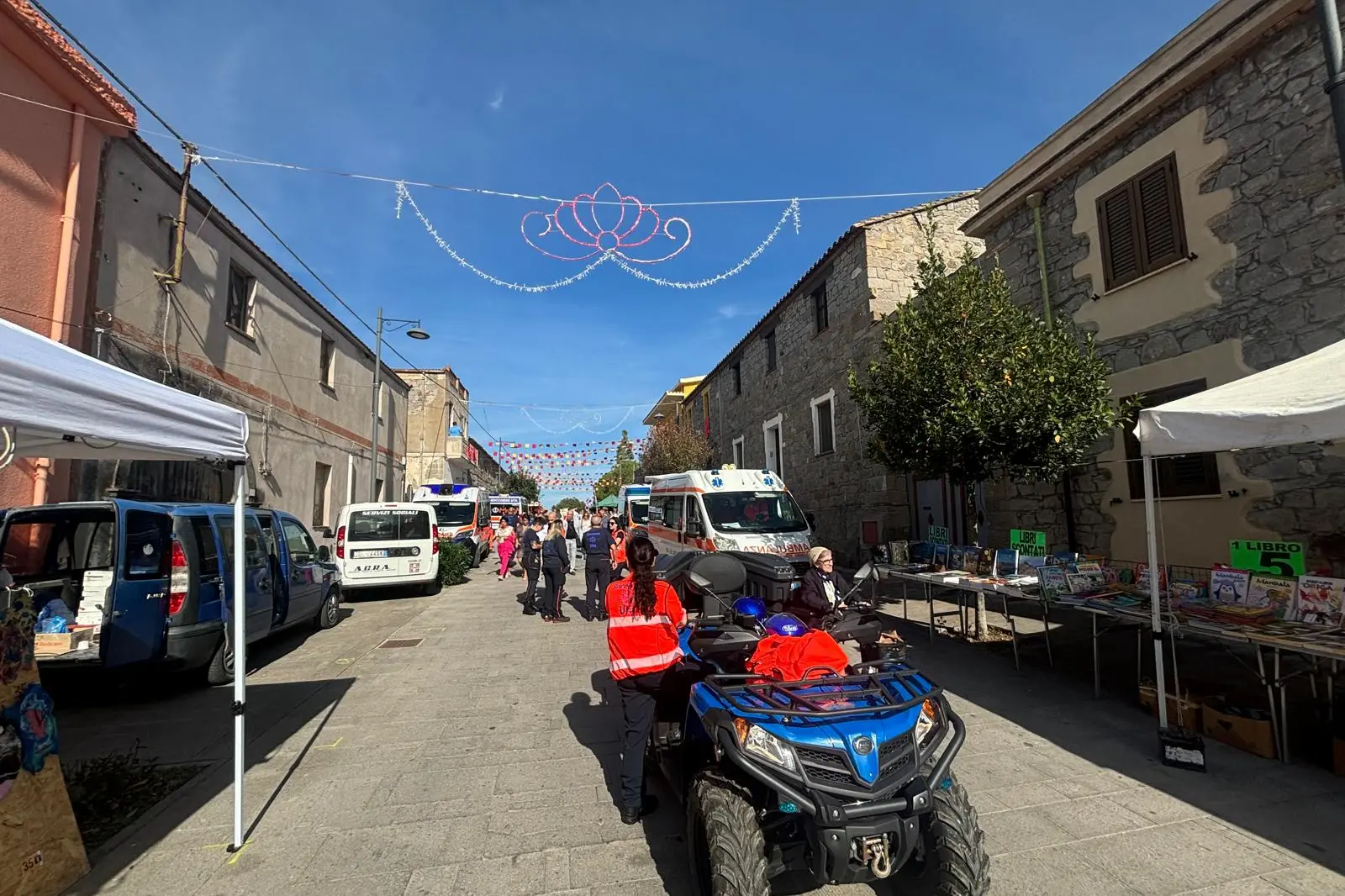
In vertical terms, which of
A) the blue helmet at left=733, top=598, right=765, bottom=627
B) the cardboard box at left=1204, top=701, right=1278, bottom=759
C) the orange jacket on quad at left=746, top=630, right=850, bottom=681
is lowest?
the cardboard box at left=1204, top=701, right=1278, bottom=759

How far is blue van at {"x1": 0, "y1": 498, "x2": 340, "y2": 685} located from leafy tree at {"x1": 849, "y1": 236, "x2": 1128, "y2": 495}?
817 centimetres

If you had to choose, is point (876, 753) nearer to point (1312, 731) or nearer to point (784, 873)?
point (784, 873)

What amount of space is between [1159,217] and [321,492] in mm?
18636

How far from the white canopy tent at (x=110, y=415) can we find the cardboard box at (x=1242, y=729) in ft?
20.6

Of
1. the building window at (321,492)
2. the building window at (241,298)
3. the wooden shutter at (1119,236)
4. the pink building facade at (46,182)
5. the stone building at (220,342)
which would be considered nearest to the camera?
the pink building facade at (46,182)

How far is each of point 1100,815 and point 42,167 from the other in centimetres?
1261

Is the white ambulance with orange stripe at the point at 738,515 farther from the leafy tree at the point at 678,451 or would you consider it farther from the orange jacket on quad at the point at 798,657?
the leafy tree at the point at 678,451

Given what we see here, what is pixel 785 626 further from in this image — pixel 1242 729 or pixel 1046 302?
pixel 1046 302

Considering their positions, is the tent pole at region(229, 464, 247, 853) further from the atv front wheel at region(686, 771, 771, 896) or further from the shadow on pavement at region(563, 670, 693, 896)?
the atv front wheel at region(686, 771, 771, 896)

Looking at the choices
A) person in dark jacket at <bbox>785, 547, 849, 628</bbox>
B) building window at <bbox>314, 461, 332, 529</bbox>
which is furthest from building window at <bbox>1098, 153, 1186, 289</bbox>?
building window at <bbox>314, 461, 332, 529</bbox>

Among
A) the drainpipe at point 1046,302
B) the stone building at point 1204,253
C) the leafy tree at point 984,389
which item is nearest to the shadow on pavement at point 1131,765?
the leafy tree at point 984,389

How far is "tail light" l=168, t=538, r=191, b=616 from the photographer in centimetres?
578

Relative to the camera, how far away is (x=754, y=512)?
1070 centimetres

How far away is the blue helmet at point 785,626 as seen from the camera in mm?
3383
